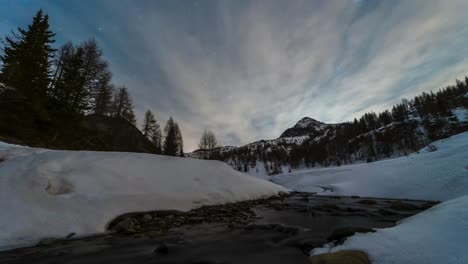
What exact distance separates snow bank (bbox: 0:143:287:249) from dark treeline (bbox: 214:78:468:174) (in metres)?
78.2

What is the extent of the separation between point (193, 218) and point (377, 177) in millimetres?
17376

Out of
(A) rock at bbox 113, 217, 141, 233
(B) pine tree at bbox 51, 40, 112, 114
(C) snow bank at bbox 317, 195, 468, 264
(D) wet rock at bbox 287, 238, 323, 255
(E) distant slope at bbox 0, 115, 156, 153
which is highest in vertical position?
(B) pine tree at bbox 51, 40, 112, 114

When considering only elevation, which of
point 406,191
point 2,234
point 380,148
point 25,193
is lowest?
point 406,191

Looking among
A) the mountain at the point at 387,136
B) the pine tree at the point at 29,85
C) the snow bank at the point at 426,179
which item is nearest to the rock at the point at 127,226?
the snow bank at the point at 426,179

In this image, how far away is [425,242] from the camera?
100 inches

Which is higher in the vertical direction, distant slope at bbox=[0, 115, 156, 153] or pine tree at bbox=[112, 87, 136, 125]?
pine tree at bbox=[112, 87, 136, 125]

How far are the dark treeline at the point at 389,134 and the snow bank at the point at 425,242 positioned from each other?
78745 millimetres

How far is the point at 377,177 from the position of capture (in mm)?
16188

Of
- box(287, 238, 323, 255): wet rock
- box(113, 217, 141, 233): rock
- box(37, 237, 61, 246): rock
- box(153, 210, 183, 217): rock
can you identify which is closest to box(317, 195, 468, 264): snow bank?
box(287, 238, 323, 255): wet rock

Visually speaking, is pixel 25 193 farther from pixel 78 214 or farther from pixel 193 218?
pixel 193 218

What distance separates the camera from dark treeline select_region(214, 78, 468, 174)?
6838 cm

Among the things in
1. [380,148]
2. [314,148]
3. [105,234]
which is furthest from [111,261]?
[314,148]

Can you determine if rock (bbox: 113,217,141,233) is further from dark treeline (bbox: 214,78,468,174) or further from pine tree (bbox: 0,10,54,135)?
dark treeline (bbox: 214,78,468,174)

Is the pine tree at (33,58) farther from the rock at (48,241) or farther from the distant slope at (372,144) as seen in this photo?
the distant slope at (372,144)
